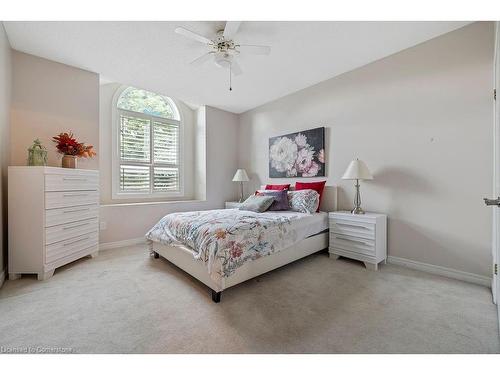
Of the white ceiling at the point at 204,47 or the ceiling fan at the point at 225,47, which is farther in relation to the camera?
the white ceiling at the point at 204,47

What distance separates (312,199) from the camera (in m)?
3.04

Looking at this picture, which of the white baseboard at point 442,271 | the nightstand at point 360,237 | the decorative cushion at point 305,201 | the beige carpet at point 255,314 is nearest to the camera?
the beige carpet at point 255,314

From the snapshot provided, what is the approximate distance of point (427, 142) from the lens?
241 cm

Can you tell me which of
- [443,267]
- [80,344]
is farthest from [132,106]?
[443,267]

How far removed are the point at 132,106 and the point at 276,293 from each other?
3984 mm

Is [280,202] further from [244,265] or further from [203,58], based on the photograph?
[203,58]

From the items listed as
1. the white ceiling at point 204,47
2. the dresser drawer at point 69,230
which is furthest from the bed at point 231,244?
the white ceiling at point 204,47

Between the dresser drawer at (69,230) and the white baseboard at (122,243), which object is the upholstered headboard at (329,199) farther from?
the dresser drawer at (69,230)

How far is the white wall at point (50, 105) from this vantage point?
8.55ft

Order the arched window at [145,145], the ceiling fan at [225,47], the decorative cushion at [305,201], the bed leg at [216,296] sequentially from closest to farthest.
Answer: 1. the bed leg at [216,296]
2. the ceiling fan at [225,47]
3. the decorative cushion at [305,201]
4. the arched window at [145,145]

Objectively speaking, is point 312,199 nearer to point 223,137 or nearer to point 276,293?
point 276,293

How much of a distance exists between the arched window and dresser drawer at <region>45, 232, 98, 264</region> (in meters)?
1.09

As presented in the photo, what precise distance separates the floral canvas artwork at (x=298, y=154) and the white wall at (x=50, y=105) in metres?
2.90

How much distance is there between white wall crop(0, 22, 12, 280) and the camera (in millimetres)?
2162
